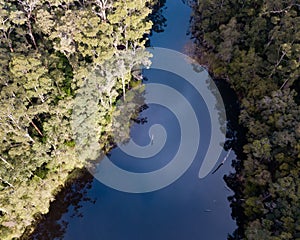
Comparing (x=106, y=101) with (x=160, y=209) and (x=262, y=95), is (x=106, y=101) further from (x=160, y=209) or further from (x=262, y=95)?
(x=262, y=95)

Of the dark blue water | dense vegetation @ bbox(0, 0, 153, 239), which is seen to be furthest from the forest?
the dark blue water

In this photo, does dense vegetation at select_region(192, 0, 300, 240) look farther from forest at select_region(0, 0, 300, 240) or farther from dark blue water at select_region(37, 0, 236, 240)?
dark blue water at select_region(37, 0, 236, 240)

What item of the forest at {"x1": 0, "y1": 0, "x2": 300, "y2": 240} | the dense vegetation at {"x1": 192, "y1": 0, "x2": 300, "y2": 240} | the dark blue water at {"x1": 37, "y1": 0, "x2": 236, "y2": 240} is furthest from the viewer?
the dark blue water at {"x1": 37, "y1": 0, "x2": 236, "y2": 240}

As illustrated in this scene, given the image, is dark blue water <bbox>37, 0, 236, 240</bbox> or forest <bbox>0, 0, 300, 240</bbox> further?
dark blue water <bbox>37, 0, 236, 240</bbox>

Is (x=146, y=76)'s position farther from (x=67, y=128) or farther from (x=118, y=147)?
(x=67, y=128)

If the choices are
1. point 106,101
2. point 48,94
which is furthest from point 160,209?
point 48,94

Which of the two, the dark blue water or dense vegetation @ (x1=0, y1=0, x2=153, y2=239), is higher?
dense vegetation @ (x1=0, y1=0, x2=153, y2=239)

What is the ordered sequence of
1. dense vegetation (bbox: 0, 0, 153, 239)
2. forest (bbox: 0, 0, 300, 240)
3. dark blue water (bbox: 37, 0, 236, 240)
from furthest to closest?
1. dark blue water (bbox: 37, 0, 236, 240)
2. dense vegetation (bbox: 0, 0, 153, 239)
3. forest (bbox: 0, 0, 300, 240)
